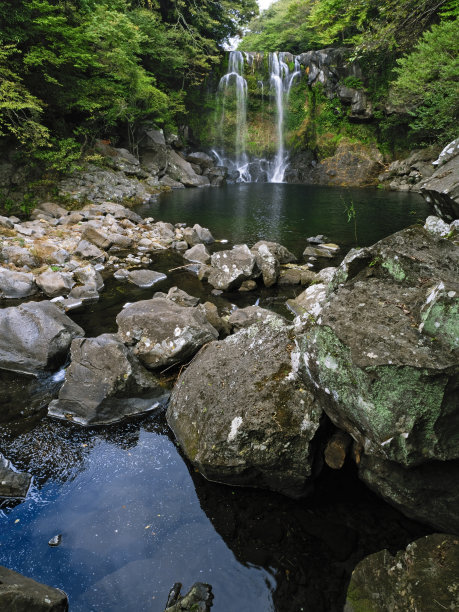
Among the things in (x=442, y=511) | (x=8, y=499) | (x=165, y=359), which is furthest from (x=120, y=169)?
A: (x=442, y=511)

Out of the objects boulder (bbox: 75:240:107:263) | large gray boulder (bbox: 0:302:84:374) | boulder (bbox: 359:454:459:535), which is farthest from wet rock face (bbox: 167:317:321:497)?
boulder (bbox: 75:240:107:263)

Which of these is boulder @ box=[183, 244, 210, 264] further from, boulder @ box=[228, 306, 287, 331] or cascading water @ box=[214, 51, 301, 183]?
cascading water @ box=[214, 51, 301, 183]

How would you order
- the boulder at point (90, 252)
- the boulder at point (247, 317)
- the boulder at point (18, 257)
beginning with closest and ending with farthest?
the boulder at point (247, 317), the boulder at point (18, 257), the boulder at point (90, 252)

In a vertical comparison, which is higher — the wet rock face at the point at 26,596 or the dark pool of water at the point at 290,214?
the dark pool of water at the point at 290,214

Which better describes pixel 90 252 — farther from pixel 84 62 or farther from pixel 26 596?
pixel 84 62

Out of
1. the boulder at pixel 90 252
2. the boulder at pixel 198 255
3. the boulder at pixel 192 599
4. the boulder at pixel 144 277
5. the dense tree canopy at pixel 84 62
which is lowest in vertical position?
the boulder at pixel 192 599

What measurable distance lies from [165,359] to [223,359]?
4.35ft

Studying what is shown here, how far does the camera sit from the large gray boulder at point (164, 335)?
17.6ft

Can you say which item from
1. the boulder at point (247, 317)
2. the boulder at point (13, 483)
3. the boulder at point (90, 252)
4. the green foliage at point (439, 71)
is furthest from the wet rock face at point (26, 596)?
the green foliage at point (439, 71)

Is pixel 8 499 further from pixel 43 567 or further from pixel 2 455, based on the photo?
pixel 43 567

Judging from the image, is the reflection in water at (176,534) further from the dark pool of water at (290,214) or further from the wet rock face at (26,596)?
the dark pool of water at (290,214)

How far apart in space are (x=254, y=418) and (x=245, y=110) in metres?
39.5

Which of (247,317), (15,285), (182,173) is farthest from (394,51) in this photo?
(15,285)

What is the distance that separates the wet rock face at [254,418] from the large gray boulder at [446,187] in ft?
8.73
